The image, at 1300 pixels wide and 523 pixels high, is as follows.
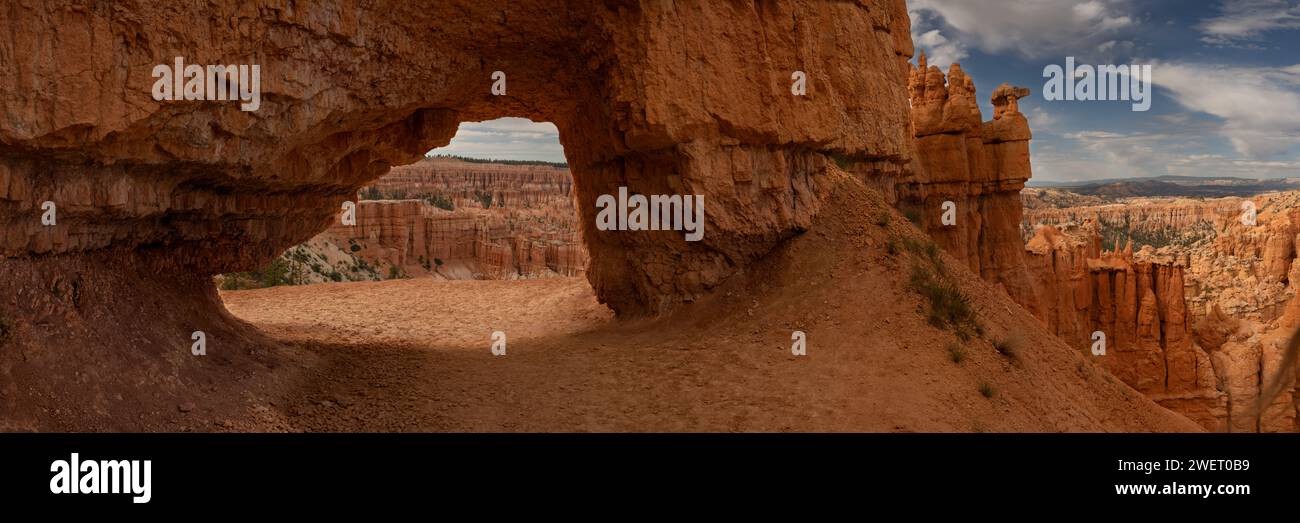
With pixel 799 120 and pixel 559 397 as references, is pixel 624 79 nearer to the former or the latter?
pixel 799 120

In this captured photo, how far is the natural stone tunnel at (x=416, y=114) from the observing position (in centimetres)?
617

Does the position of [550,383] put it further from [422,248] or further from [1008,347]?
[422,248]

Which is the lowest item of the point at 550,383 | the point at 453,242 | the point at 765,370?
the point at 550,383

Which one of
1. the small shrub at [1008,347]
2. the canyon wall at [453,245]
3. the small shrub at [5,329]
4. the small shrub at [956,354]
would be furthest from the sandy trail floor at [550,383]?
the canyon wall at [453,245]

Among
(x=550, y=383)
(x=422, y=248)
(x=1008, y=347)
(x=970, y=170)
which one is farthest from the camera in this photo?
(x=422, y=248)

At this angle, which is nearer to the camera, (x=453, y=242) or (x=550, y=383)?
(x=550, y=383)

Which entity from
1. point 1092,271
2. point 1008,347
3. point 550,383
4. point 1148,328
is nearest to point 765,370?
point 550,383

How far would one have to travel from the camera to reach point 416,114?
35.2ft

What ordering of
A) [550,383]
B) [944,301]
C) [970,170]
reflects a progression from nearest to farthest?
[550,383], [944,301], [970,170]

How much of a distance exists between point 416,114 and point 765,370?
21.6 feet

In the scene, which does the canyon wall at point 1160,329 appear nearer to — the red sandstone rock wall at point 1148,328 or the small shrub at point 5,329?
the red sandstone rock wall at point 1148,328

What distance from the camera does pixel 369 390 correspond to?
309 inches

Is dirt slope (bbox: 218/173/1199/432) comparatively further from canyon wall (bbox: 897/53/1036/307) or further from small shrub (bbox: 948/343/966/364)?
canyon wall (bbox: 897/53/1036/307)
